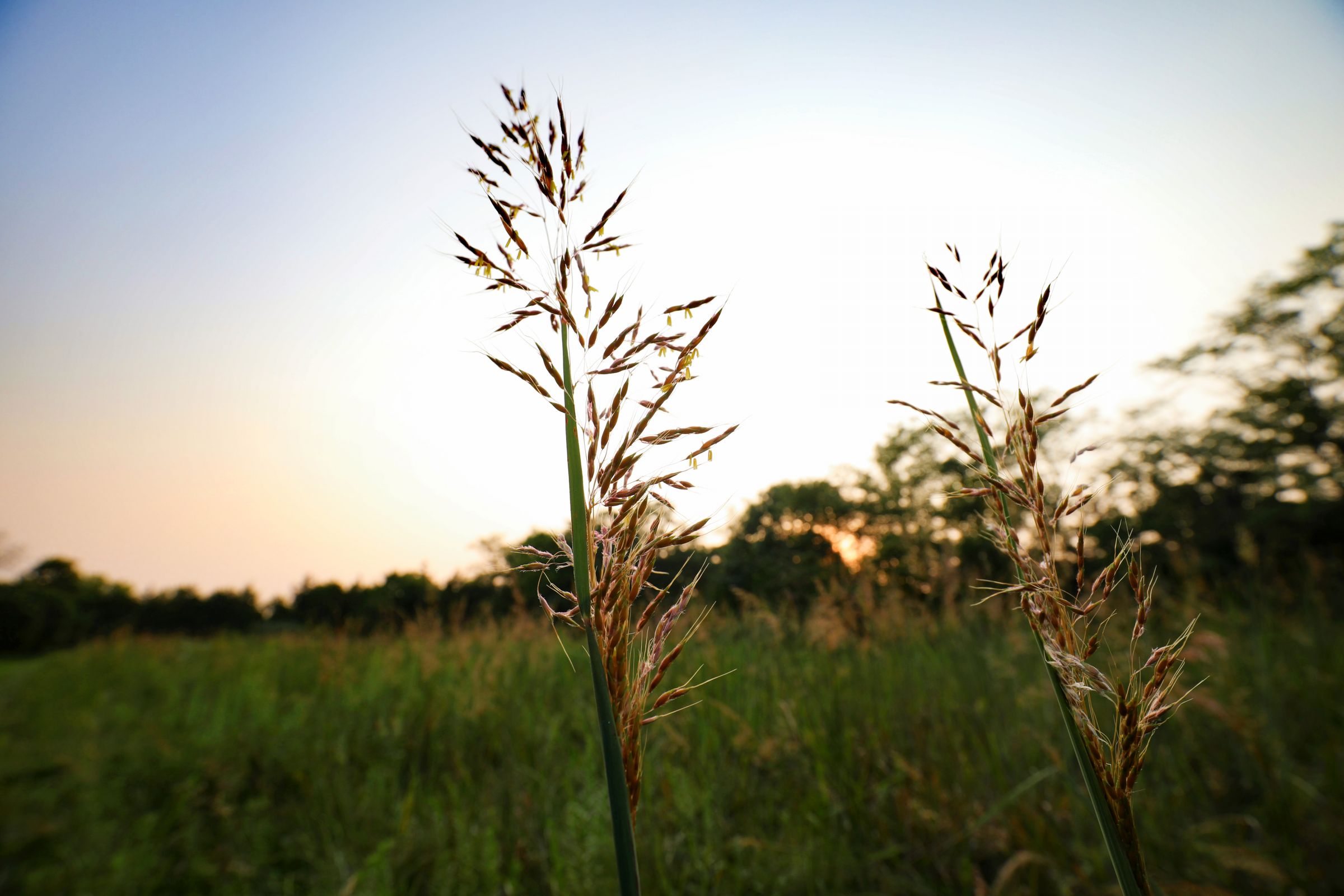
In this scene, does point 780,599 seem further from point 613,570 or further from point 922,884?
point 613,570

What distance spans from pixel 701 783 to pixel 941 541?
13.6ft

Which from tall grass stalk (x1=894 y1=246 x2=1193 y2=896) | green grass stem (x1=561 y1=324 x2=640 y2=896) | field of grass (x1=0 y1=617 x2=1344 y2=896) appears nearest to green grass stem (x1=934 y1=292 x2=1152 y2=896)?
tall grass stalk (x1=894 y1=246 x2=1193 y2=896)

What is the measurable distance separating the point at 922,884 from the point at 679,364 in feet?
9.89

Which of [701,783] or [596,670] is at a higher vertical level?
[596,670]

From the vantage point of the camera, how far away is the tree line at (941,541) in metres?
5.30

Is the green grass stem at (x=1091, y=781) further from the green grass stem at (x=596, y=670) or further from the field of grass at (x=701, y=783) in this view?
the field of grass at (x=701, y=783)

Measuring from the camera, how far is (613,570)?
0.69m

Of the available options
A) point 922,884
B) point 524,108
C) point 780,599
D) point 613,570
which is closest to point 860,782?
point 922,884

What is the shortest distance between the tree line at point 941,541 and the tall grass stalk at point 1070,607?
9cm

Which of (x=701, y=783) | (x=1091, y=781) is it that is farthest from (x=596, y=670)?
(x=701, y=783)

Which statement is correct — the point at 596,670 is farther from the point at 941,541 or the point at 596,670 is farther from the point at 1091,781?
the point at 941,541

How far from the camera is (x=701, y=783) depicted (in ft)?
12.0

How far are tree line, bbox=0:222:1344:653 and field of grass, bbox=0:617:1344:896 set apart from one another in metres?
0.80

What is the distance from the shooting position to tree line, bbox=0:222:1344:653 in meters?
5.30
